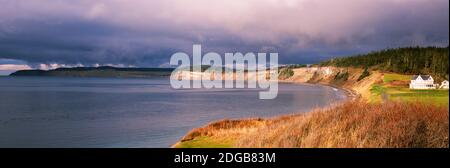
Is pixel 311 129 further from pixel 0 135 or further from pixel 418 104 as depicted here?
pixel 0 135

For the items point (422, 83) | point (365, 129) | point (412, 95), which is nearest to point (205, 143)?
point (365, 129)

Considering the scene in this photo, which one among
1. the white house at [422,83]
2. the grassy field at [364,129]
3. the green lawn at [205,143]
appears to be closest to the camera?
the grassy field at [364,129]

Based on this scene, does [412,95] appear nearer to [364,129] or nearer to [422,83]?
[422,83]

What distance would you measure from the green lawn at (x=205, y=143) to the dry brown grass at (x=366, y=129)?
142 inches

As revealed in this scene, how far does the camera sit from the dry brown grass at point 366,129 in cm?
1894

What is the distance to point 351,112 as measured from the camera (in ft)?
73.6

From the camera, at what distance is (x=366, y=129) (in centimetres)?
1962

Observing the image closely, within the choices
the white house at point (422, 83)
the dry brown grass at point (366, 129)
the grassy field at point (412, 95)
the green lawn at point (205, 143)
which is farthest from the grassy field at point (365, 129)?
the white house at point (422, 83)

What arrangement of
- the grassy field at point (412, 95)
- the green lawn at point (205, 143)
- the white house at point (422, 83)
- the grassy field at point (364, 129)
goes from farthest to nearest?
the white house at point (422, 83) → the grassy field at point (412, 95) → the green lawn at point (205, 143) → the grassy field at point (364, 129)

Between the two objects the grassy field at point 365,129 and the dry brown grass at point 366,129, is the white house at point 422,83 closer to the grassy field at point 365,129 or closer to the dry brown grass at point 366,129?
the grassy field at point 365,129

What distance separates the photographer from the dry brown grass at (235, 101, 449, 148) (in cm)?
Result: 1894

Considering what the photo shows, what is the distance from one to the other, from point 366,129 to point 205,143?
11.9 m
